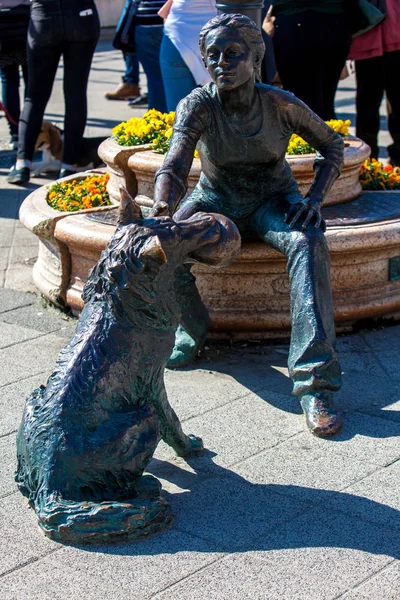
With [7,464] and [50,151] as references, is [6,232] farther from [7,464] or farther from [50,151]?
[7,464]

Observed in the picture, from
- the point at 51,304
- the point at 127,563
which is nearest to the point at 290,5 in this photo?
the point at 51,304

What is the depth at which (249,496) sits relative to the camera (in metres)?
3.75

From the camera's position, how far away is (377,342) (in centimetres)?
539

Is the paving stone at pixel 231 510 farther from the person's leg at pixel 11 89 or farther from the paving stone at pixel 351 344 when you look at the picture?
the person's leg at pixel 11 89

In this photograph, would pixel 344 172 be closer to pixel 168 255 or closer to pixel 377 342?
pixel 377 342

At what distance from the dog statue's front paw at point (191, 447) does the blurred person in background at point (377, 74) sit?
5.10 metres

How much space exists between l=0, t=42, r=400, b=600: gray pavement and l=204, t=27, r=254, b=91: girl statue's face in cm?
147

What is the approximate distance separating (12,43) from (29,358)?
5536 millimetres

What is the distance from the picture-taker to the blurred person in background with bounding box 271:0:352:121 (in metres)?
7.40

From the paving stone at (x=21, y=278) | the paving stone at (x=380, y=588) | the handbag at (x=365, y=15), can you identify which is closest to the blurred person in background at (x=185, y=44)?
the handbag at (x=365, y=15)

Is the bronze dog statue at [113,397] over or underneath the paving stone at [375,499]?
over

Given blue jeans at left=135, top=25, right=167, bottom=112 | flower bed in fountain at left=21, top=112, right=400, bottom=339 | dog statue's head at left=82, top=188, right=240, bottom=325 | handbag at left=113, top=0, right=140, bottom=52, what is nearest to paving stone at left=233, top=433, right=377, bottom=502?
dog statue's head at left=82, top=188, right=240, bottom=325

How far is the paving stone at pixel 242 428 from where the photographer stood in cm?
414

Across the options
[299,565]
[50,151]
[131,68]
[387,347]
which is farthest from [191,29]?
[131,68]
